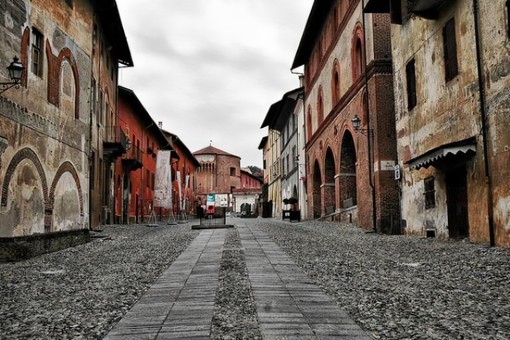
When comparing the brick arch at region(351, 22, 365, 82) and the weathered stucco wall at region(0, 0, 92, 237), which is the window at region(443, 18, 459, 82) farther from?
the weathered stucco wall at region(0, 0, 92, 237)

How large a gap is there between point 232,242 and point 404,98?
7.06m

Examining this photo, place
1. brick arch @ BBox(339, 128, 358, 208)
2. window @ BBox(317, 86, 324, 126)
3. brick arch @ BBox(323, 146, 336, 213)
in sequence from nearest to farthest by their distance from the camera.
A: brick arch @ BBox(339, 128, 358, 208) → brick arch @ BBox(323, 146, 336, 213) → window @ BBox(317, 86, 324, 126)

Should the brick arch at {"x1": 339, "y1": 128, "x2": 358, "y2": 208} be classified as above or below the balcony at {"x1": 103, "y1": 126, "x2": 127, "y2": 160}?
below

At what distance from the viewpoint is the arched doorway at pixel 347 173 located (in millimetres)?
23109

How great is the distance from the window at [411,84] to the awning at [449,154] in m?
2.78

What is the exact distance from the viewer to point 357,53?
20.5 m

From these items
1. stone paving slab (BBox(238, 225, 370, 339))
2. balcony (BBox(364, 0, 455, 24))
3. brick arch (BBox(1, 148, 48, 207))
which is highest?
balcony (BBox(364, 0, 455, 24))

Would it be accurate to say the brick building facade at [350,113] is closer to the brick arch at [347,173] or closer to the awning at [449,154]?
the brick arch at [347,173]

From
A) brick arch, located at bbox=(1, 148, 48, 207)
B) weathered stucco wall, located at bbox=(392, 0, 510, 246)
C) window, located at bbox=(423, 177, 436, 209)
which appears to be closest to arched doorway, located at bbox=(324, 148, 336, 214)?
weathered stucco wall, located at bbox=(392, 0, 510, 246)

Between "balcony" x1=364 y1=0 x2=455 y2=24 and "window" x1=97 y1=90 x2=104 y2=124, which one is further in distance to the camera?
"window" x1=97 y1=90 x2=104 y2=124

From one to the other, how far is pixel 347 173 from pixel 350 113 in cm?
346

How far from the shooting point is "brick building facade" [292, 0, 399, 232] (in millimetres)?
17312

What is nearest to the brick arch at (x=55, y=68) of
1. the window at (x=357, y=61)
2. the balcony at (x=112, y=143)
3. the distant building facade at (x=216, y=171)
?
the balcony at (x=112, y=143)

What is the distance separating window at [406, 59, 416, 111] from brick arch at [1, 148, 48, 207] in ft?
33.4
